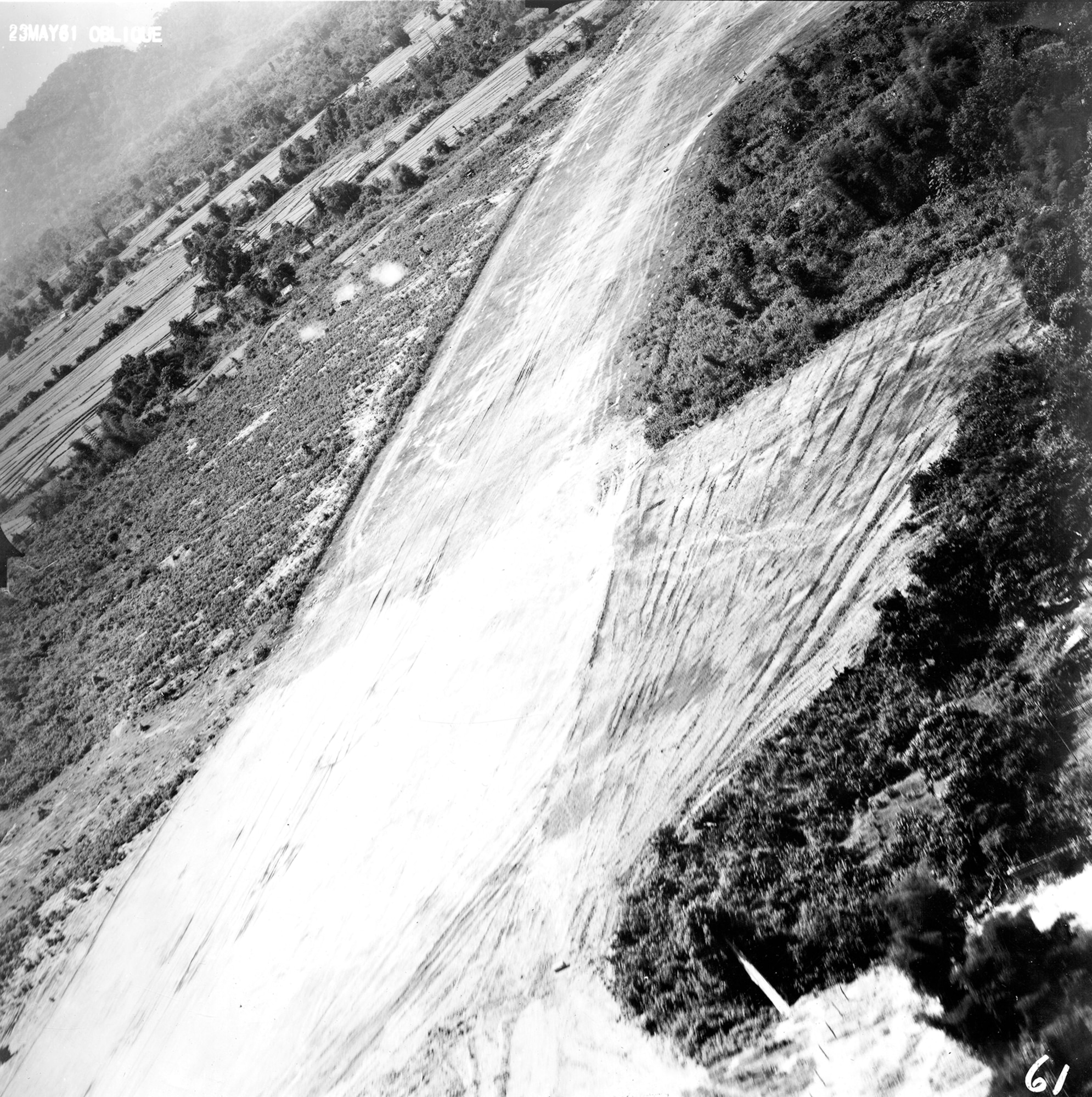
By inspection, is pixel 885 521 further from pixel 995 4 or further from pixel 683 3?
pixel 683 3

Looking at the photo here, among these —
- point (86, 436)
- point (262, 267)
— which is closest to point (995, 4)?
point (262, 267)

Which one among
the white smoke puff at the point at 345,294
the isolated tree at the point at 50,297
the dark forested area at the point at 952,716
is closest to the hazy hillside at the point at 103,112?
the isolated tree at the point at 50,297

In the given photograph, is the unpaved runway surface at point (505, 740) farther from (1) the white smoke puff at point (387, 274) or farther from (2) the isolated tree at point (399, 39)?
(2) the isolated tree at point (399, 39)

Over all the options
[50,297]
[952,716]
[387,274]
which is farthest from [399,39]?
[952,716]

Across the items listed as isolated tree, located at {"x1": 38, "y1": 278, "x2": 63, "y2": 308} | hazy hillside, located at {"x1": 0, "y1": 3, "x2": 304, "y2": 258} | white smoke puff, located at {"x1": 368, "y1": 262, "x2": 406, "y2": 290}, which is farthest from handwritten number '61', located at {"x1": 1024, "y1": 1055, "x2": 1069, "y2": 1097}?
hazy hillside, located at {"x1": 0, "y1": 3, "x2": 304, "y2": 258}

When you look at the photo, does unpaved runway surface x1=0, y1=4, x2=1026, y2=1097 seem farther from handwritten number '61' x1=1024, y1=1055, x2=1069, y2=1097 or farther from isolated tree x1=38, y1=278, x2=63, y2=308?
isolated tree x1=38, y1=278, x2=63, y2=308

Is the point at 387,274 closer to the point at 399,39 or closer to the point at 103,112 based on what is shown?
the point at 399,39

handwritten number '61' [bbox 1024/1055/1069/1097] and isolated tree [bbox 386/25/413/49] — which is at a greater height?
isolated tree [bbox 386/25/413/49]
